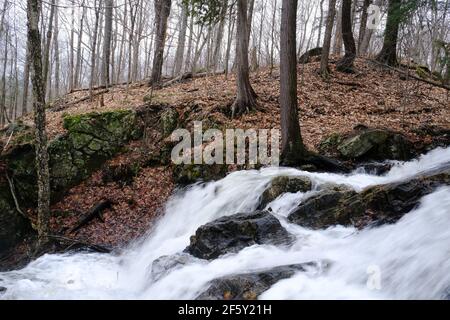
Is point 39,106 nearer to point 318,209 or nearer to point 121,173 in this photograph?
point 121,173

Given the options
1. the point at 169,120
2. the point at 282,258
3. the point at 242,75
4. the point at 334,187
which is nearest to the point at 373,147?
the point at 334,187

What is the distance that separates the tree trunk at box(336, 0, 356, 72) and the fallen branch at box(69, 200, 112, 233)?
11.6m

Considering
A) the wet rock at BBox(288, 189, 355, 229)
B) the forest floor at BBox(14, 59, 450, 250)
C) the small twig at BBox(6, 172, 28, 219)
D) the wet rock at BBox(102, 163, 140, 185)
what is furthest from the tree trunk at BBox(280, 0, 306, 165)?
the small twig at BBox(6, 172, 28, 219)

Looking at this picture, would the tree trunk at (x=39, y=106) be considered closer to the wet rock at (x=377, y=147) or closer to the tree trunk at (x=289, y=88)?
the tree trunk at (x=289, y=88)

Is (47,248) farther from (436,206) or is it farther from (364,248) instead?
(436,206)

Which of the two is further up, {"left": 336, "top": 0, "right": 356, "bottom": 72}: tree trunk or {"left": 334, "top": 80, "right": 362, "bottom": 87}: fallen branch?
{"left": 336, "top": 0, "right": 356, "bottom": 72}: tree trunk

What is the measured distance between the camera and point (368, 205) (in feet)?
22.9

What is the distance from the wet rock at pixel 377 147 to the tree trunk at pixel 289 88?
1.33 meters

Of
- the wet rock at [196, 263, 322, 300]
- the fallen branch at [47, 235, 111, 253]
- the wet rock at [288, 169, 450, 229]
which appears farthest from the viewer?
the fallen branch at [47, 235, 111, 253]

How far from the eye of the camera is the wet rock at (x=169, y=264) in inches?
266

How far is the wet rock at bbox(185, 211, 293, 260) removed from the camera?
22.1ft

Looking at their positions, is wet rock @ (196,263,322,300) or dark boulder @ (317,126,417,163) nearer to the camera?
wet rock @ (196,263,322,300)

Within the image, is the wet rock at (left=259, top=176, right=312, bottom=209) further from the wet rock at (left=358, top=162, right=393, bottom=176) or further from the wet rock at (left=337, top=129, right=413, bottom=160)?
the wet rock at (left=337, top=129, right=413, bottom=160)

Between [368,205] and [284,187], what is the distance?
2.00 meters
